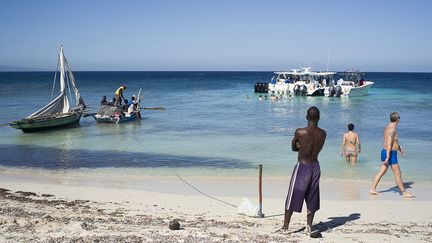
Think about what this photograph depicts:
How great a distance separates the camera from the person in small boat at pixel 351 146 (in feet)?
41.3

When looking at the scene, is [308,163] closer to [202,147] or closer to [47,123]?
[202,147]

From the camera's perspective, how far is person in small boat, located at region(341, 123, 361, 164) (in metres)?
12.6

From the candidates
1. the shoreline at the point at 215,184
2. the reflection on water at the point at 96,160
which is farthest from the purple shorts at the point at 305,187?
the reflection on water at the point at 96,160

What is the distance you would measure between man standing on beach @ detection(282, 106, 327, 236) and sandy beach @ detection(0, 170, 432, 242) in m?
0.55

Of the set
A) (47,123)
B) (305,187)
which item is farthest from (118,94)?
(305,187)

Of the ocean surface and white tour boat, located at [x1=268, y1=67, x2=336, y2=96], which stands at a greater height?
white tour boat, located at [x1=268, y1=67, x2=336, y2=96]

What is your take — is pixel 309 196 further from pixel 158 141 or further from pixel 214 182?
pixel 158 141

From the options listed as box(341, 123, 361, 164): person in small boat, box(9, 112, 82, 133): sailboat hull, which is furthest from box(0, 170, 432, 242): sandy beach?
box(9, 112, 82, 133): sailboat hull

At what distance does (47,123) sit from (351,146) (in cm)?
1524

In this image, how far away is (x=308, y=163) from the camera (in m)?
6.08

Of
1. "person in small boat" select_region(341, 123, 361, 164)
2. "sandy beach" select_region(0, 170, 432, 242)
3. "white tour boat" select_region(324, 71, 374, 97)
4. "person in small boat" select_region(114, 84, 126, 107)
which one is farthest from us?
"white tour boat" select_region(324, 71, 374, 97)

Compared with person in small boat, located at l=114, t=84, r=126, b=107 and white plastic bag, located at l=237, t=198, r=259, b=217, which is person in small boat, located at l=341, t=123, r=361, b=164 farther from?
person in small boat, located at l=114, t=84, r=126, b=107

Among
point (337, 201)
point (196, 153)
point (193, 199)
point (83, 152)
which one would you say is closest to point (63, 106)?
point (83, 152)

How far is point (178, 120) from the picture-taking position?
27297 millimetres
